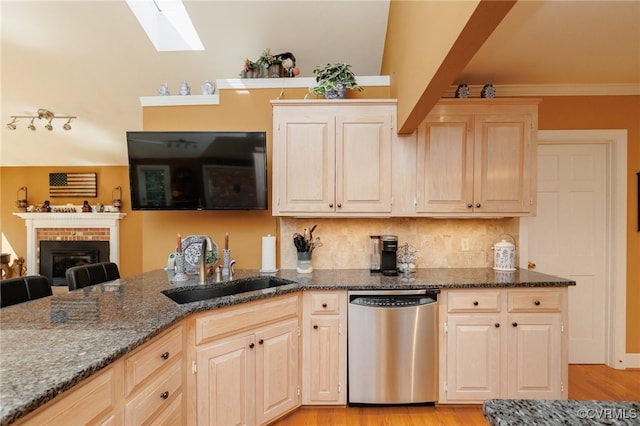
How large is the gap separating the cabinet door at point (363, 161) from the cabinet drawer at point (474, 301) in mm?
847

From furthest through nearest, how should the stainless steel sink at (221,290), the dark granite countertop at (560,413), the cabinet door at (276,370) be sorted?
the stainless steel sink at (221,290)
the cabinet door at (276,370)
the dark granite countertop at (560,413)

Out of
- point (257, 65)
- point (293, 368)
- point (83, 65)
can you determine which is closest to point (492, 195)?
point (293, 368)

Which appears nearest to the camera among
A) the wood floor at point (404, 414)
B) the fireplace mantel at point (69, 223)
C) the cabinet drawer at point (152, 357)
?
the cabinet drawer at point (152, 357)

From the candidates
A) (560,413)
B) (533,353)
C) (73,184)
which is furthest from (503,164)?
(73,184)

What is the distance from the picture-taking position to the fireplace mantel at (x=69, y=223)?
5367 mm

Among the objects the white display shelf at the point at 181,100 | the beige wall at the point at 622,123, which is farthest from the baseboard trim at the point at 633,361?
the white display shelf at the point at 181,100

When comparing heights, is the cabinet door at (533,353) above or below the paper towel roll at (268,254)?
below

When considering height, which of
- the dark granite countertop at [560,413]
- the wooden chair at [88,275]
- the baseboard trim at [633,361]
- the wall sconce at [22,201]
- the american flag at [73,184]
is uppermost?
the american flag at [73,184]

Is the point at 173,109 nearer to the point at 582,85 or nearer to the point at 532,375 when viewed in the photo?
the point at 532,375

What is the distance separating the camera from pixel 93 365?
0.93 meters

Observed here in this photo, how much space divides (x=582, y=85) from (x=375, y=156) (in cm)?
216

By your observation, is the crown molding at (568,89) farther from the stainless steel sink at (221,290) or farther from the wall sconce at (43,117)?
the wall sconce at (43,117)

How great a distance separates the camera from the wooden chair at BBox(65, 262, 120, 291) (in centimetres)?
209

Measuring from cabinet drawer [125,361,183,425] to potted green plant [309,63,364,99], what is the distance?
2189mm
